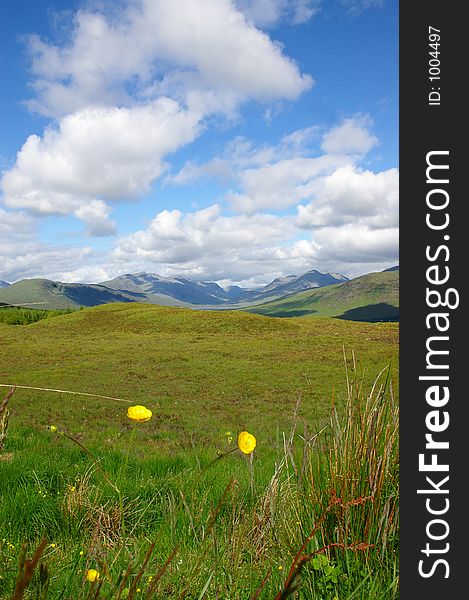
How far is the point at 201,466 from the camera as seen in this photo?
6.39 metres

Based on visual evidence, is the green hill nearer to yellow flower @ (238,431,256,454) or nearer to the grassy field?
the grassy field

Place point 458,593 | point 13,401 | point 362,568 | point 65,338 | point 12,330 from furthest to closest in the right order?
point 12,330 → point 65,338 → point 13,401 → point 362,568 → point 458,593

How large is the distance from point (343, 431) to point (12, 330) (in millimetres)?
49531

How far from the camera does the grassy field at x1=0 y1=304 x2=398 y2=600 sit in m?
2.36

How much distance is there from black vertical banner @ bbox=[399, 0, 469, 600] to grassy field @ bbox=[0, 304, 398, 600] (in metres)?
0.43

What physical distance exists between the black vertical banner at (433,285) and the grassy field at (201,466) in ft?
1.41

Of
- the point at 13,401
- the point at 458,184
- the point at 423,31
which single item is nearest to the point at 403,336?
the point at 458,184

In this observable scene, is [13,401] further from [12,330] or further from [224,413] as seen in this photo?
[12,330]

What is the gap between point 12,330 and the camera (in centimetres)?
4628

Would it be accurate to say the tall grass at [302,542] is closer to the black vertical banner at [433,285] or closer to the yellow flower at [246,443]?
the yellow flower at [246,443]

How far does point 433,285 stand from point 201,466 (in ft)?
16.9

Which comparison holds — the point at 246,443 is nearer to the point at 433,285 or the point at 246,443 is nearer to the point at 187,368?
the point at 433,285

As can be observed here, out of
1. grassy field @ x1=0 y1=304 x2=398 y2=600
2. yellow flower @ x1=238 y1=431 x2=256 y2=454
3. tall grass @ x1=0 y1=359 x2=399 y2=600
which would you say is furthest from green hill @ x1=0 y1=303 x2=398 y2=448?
yellow flower @ x1=238 y1=431 x2=256 y2=454

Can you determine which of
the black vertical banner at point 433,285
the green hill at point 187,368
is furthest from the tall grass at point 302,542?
the green hill at point 187,368
